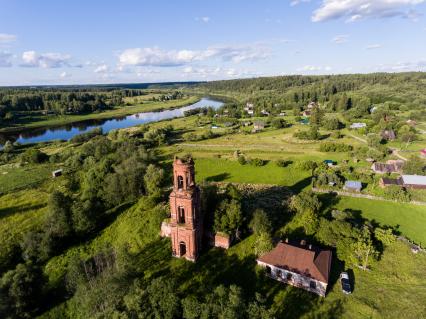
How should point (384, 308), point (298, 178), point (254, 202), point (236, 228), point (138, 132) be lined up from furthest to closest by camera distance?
point (138, 132), point (298, 178), point (254, 202), point (236, 228), point (384, 308)

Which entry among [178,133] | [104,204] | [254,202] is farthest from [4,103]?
[254,202]

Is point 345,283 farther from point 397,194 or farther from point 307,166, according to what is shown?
point 307,166

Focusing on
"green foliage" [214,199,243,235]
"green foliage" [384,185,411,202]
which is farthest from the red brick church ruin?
"green foliage" [384,185,411,202]

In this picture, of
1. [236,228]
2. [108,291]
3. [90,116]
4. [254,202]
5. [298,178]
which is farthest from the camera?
[90,116]

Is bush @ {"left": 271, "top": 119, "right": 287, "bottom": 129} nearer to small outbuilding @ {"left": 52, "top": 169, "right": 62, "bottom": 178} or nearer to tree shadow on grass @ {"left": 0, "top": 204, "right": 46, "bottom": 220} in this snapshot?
small outbuilding @ {"left": 52, "top": 169, "right": 62, "bottom": 178}

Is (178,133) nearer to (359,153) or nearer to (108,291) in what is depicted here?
(359,153)
